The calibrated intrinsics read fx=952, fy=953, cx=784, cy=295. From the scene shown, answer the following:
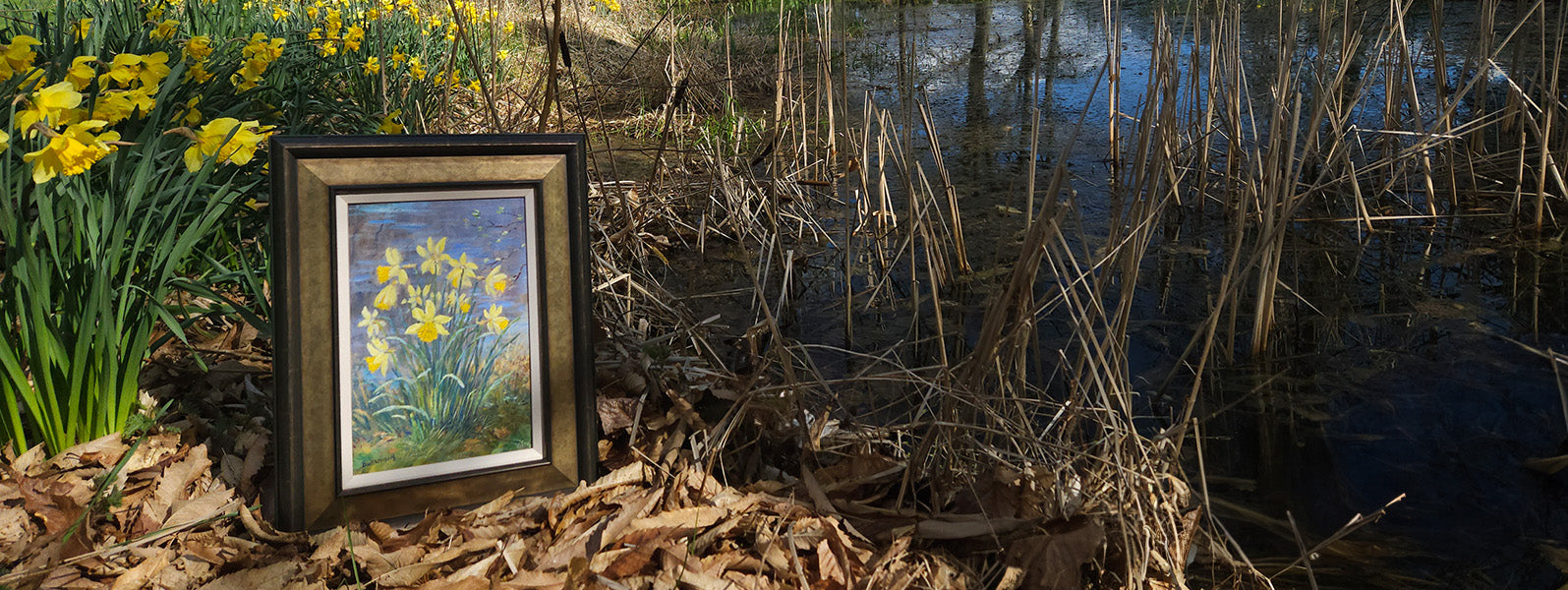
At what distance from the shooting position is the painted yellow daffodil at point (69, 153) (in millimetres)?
1274

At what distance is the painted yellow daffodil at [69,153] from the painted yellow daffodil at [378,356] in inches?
17.6

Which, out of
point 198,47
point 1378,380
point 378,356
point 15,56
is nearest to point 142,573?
point 378,356

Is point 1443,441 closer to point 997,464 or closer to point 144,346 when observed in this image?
point 997,464

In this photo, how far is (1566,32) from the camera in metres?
5.19

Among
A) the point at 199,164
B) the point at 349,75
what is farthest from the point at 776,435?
the point at 349,75

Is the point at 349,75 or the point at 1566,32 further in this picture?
the point at 1566,32

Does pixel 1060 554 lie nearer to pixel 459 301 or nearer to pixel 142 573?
pixel 459 301

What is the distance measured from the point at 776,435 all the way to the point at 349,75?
103 inches

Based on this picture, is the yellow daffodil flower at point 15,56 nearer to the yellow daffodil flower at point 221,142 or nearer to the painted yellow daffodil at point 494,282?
the yellow daffodil flower at point 221,142

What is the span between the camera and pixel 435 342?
4.61 ft

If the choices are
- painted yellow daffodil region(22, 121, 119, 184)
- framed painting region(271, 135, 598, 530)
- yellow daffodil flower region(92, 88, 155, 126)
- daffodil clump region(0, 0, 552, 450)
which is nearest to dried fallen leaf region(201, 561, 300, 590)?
framed painting region(271, 135, 598, 530)

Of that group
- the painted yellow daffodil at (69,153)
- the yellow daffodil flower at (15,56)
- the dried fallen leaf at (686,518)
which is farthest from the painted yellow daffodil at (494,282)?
the yellow daffodil flower at (15,56)

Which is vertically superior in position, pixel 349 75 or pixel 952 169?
pixel 349 75

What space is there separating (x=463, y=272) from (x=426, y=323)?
3.6 inches
